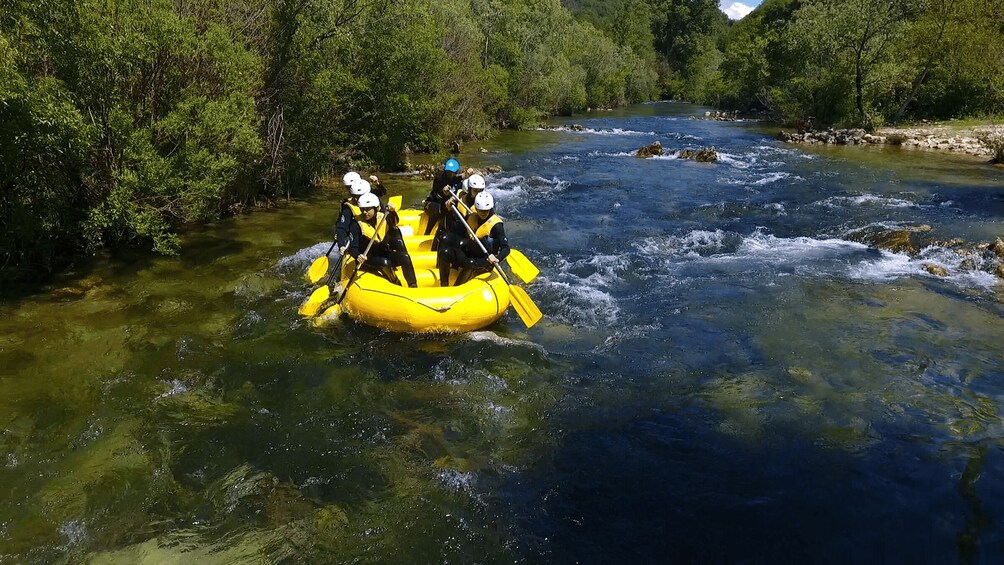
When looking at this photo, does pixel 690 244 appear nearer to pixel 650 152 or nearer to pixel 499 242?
pixel 499 242

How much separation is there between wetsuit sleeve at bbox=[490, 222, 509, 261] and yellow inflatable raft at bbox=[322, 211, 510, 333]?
0.95ft

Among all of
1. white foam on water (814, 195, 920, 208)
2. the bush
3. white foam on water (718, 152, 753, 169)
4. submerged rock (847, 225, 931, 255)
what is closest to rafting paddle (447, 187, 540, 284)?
submerged rock (847, 225, 931, 255)

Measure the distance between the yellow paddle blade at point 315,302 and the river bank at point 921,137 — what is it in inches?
943

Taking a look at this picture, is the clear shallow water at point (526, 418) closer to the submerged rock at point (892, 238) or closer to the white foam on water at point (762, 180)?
the submerged rock at point (892, 238)

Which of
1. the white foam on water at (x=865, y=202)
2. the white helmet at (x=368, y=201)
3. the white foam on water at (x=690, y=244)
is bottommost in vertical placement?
the white foam on water at (x=865, y=202)

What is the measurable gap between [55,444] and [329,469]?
240 centimetres

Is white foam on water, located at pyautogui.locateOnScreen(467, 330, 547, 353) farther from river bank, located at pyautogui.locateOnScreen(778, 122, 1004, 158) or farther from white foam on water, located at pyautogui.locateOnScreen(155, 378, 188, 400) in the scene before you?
river bank, located at pyautogui.locateOnScreen(778, 122, 1004, 158)

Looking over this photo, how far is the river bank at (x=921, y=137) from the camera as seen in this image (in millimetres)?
23375

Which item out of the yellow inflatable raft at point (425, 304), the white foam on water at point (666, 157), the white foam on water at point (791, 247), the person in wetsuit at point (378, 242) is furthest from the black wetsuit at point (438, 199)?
the white foam on water at point (666, 157)

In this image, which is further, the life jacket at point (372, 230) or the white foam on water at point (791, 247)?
the white foam on water at point (791, 247)

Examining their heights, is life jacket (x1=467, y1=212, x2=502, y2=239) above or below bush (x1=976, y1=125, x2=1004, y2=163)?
above

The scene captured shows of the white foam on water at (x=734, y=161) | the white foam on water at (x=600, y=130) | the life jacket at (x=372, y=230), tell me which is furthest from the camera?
the white foam on water at (x=600, y=130)

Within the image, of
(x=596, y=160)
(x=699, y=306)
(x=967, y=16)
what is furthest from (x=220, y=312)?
(x=967, y=16)

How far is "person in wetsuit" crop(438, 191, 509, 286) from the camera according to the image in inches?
311
